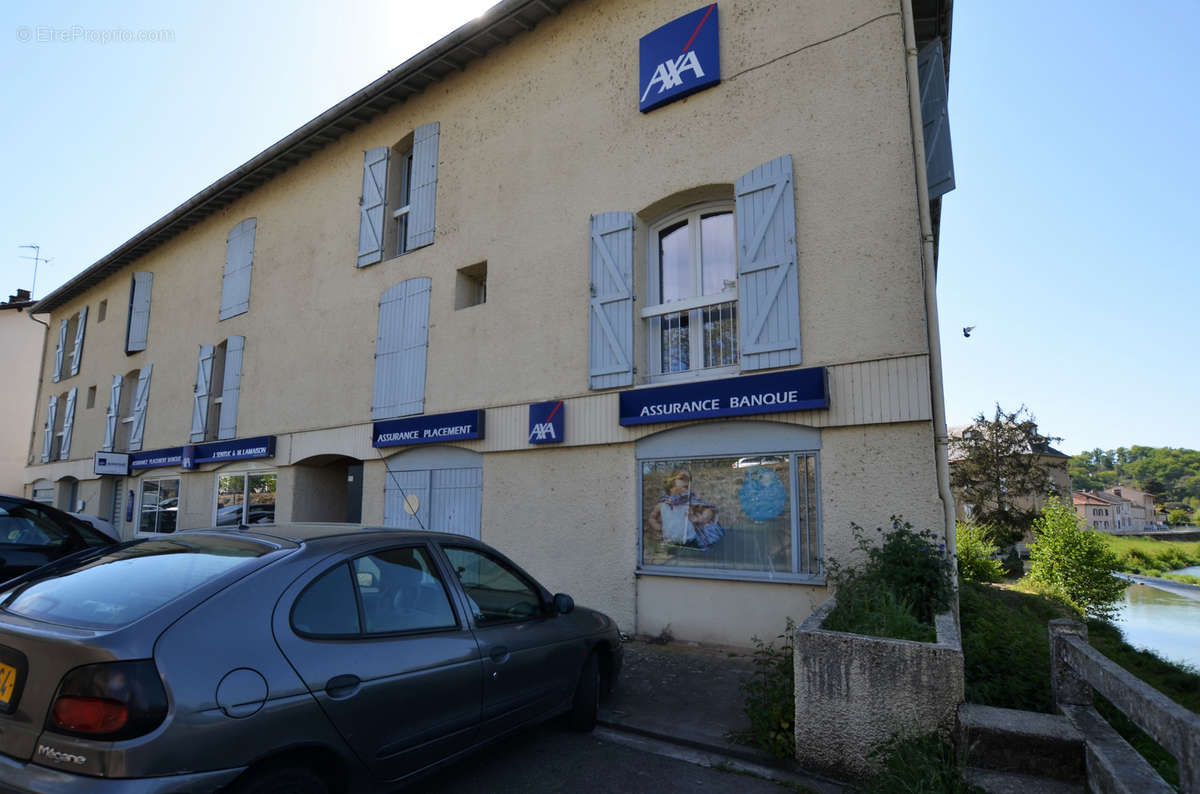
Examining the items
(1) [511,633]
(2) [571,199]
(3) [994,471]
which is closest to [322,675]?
(1) [511,633]

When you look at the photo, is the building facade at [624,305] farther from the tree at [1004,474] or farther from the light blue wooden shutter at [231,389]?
the tree at [1004,474]

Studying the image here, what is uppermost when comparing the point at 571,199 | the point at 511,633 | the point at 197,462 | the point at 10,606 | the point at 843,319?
the point at 571,199

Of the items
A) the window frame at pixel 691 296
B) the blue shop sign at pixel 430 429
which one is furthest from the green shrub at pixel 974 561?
the blue shop sign at pixel 430 429

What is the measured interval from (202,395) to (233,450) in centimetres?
223

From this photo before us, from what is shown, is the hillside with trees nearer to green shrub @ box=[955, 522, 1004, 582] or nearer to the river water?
the river water

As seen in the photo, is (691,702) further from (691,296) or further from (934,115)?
(934,115)

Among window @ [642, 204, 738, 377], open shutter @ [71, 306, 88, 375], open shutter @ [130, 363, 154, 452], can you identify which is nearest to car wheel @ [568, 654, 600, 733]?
window @ [642, 204, 738, 377]

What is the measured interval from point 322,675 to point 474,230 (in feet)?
26.9

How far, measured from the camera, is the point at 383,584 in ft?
10.5

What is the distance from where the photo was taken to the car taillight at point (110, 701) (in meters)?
2.20

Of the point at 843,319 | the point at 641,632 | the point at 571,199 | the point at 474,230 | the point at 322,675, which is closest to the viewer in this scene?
the point at 322,675

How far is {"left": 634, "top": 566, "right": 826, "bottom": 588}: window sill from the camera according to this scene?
6.44m

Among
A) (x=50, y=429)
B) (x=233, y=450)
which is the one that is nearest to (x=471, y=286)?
(x=233, y=450)

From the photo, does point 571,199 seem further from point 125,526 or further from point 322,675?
point 125,526
